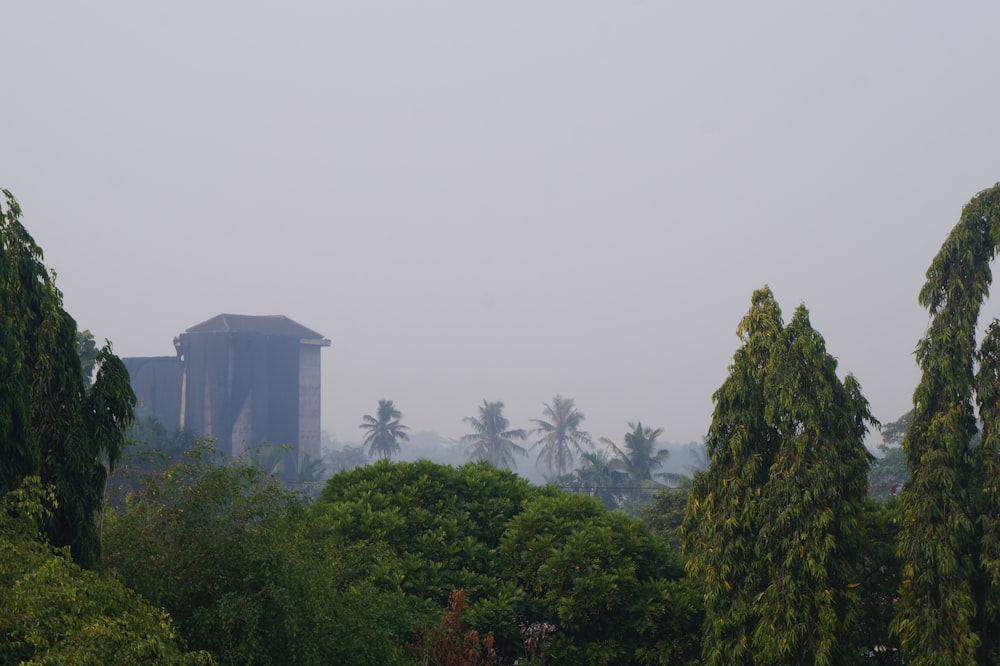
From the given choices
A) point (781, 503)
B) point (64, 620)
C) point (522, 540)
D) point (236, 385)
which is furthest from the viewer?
point (236, 385)

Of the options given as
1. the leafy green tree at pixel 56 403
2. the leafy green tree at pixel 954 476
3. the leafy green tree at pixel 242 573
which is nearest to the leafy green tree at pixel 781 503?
the leafy green tree at pixel 954 476

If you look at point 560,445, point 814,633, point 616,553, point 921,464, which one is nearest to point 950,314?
point 921,464

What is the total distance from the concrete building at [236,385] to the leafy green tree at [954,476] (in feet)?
247

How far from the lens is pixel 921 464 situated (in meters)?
15.1

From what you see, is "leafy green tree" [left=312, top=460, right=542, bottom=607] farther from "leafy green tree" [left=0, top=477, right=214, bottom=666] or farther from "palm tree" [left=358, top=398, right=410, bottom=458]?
"palm tree" [left=358, top=398, right=410, bottom=458]

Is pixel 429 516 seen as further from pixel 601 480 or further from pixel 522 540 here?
pixel 601 480

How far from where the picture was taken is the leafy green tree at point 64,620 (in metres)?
7.94

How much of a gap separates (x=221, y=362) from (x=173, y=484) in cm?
7723

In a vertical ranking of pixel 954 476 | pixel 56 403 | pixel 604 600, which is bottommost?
pixel 604 600

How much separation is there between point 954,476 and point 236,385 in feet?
259

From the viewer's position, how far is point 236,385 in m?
88.6

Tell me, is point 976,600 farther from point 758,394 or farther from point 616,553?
point 616,553

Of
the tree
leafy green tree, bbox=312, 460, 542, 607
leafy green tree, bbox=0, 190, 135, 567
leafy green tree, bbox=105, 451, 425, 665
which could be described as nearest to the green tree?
leafy green tree, bbox=312, 460, 542, 607

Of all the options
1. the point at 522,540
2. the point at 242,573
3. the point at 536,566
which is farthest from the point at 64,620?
the point at 522,540
